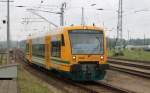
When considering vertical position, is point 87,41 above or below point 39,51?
above

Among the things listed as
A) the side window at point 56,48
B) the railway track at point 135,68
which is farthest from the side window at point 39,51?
the railway track at point 135,68

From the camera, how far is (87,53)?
21.6m

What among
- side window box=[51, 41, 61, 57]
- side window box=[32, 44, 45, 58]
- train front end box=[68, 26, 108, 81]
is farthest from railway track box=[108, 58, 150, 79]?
side window box=[32, 44, 45, 58]

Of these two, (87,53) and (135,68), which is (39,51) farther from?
(87,53)

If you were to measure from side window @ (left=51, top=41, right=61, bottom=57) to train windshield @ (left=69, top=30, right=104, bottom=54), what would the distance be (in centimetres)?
148

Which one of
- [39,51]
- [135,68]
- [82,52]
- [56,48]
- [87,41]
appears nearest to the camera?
A: [82,52]

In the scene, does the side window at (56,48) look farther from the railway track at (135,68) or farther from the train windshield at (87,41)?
the railway track at (135,68)

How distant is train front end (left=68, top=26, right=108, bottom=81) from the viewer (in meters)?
21.3

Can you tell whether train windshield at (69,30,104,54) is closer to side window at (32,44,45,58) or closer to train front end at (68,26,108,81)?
train front end at (68,26,108,81)

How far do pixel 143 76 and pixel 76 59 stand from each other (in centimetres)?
593

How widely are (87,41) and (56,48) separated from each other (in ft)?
8.73

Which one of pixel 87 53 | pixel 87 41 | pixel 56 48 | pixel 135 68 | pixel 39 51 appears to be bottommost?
pixel 135 68

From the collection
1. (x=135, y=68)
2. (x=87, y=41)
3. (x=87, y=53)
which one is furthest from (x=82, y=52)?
(x=135, y=68)

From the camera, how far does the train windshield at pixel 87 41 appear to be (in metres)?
21.8
